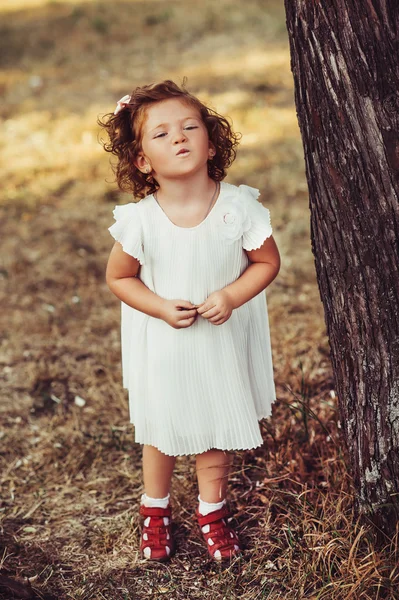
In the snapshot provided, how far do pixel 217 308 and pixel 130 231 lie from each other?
Result: 1.12 feet

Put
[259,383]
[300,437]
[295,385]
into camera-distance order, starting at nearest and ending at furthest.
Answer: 1. [259,383]
2. [300,437]
3. [295,385]

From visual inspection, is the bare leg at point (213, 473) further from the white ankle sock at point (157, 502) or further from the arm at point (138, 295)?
the arm at point (138, 295)

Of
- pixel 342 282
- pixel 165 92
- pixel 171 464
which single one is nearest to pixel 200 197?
pixel 165 92

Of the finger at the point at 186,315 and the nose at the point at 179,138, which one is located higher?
the nose at the point at 179,138

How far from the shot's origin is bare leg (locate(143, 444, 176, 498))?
8.64ft

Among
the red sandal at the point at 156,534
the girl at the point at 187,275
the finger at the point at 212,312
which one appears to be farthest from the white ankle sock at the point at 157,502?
the finger at the point at 212,312

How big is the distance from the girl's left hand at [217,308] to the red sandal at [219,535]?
73 cm

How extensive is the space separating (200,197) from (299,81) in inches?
17.7

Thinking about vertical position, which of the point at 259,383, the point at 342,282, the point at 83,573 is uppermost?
the point at 342,282

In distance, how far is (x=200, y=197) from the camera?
2.35 m

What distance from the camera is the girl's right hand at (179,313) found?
2305mm

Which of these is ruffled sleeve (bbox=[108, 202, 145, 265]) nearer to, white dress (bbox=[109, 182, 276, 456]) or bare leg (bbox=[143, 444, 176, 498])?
white dress (bbox=[109, 182, 276, 456])

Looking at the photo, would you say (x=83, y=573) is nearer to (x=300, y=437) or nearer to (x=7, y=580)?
(x=7, y=580)

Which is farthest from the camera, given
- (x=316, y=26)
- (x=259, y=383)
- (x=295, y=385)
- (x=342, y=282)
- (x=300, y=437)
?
(x=295, y=385)
